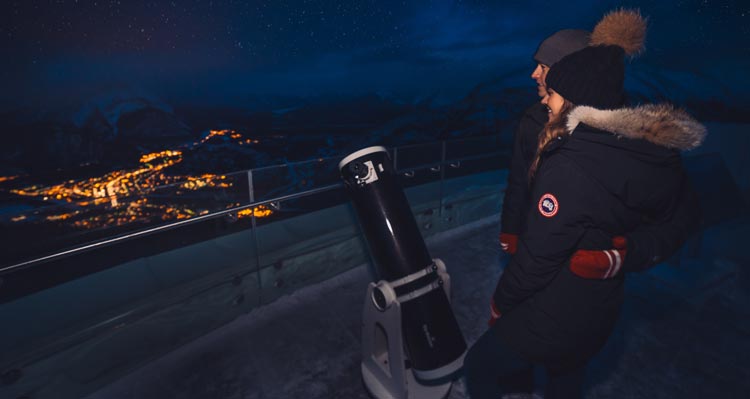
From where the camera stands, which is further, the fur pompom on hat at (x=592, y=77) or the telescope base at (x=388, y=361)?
the telescope base at (x=388, y=361)

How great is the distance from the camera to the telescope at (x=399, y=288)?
6.27ft

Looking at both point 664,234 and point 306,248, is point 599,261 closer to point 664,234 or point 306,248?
point 664,234

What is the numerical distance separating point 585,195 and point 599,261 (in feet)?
0.81

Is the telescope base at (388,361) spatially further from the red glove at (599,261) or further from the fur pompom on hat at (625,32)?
the fur pompom on hat at (625,32)

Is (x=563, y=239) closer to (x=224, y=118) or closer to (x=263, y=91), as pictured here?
(x=263, y=91)

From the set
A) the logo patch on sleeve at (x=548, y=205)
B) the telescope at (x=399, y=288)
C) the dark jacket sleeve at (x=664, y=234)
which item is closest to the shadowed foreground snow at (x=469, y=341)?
the telescope at (x=399, y=288)

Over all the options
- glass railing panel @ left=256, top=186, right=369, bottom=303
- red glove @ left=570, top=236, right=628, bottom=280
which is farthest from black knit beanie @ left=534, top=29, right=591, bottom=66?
glass railing panel @ left=256, top=186, right=369, bottom=303

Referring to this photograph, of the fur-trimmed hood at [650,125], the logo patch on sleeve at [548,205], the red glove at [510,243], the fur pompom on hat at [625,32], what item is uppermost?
the fur pompom on hat at [625,32]

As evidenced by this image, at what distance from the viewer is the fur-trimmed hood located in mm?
1089

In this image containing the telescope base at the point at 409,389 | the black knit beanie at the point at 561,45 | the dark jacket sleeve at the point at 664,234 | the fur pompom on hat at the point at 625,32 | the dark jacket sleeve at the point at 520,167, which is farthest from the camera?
the dark jacket sleeve at the point at 520,167

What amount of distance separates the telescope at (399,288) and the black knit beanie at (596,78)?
999 mm

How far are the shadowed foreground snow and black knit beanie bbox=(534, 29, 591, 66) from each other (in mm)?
1968

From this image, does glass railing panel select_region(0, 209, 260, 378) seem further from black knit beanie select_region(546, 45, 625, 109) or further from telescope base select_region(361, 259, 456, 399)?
black knit beanie select_region(546, 45, 625, 109)

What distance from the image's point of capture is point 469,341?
8.50 feet
